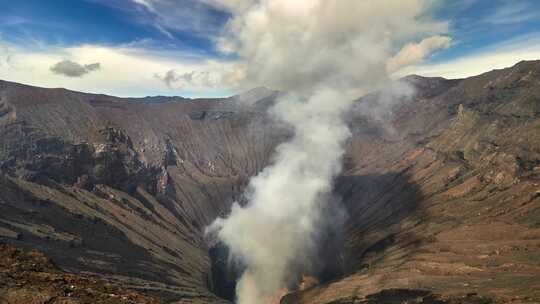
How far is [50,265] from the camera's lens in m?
58.7

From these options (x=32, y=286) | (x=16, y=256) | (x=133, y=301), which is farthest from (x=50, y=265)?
(x=133, y=301)

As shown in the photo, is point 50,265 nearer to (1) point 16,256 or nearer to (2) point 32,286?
(1) point 16,256

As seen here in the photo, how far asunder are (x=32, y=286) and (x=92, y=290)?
19.9 ft

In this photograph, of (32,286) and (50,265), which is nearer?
(32,286)

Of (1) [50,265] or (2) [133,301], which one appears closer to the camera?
(2) [133,301]

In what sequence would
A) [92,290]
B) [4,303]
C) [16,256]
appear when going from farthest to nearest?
1. [16,256]
2. [92,290]
3. [4,303]

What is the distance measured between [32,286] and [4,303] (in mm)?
3119

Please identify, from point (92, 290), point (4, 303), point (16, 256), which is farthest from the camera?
point (16, 256)

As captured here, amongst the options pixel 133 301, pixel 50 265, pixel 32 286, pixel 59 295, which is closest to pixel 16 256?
pixel 50 265

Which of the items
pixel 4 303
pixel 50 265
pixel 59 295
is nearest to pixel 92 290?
pixel 59 295

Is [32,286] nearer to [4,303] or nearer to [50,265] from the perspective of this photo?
[4,303]

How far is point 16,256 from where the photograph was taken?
56.0 meters

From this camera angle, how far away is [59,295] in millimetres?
46375

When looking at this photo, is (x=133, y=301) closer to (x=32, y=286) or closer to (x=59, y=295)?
(x=59, y=295)
